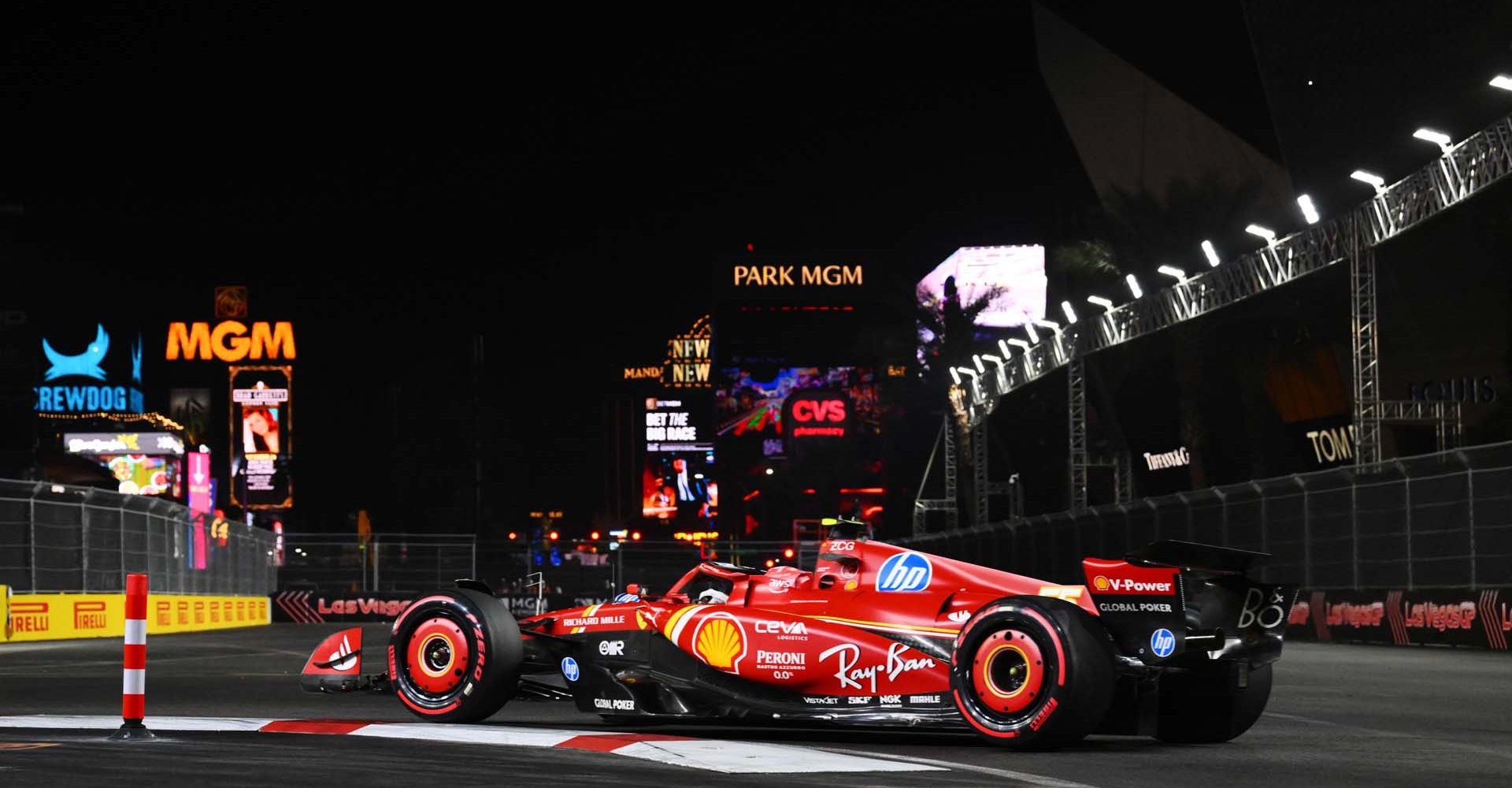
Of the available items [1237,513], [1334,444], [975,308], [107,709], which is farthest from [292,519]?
[107,709]

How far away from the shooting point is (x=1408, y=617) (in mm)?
26109

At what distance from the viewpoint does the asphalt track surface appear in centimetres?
818

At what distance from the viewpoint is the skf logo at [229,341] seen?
Answer: 9688 centimetres

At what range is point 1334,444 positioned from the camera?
50094 millimetres

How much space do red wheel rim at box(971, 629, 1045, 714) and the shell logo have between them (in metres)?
1.67

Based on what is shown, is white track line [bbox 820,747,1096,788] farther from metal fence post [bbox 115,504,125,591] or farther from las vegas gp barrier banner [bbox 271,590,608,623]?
las vegas gp barrier banner [bbox 271,590,608,623]

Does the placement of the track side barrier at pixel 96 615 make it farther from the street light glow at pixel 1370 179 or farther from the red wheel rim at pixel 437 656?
the street light glow at pixel 1370 179

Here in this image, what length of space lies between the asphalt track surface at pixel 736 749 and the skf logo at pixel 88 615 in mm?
14574

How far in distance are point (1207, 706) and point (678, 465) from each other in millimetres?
143162

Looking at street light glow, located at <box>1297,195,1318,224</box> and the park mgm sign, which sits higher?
the park mgm sign

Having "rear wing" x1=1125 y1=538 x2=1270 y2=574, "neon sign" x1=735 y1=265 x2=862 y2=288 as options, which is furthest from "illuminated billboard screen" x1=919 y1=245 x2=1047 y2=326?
"rear wing" x1=1125 y1=538 x2=1270 y2=574

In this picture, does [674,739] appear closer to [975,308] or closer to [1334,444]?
[1334,444]

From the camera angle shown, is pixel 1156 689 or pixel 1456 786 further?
pixel 1156 689

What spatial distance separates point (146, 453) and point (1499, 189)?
7072 centimetres
